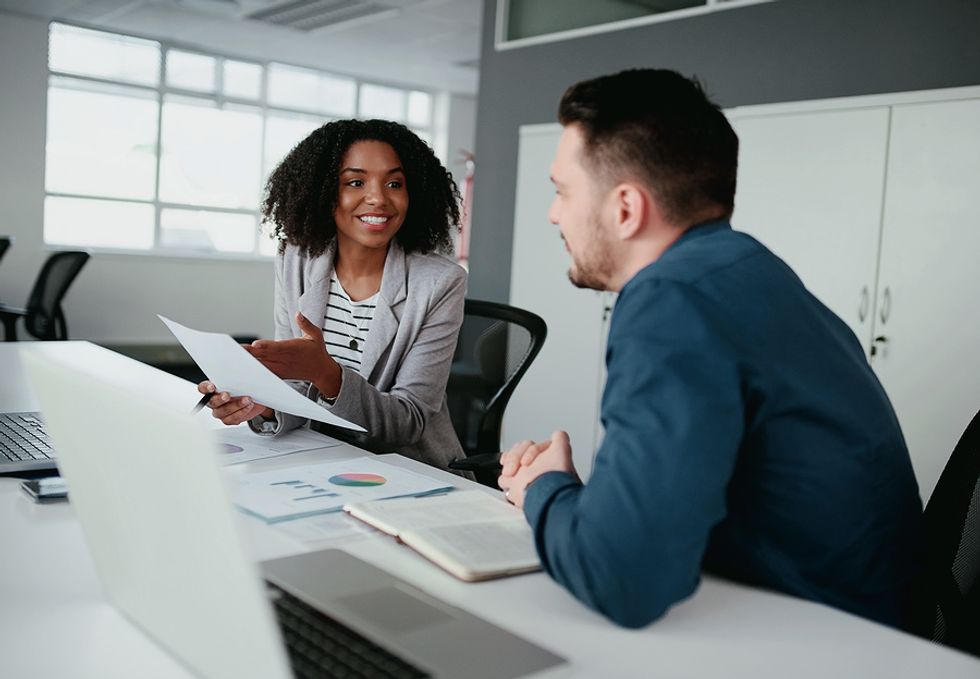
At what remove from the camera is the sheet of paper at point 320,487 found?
1364 millimetres

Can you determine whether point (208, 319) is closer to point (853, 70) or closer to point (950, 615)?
point (853, 70)

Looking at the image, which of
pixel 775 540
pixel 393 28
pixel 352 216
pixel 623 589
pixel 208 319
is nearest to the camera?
pixel 623 589

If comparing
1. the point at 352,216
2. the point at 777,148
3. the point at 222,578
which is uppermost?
the point at 777,148

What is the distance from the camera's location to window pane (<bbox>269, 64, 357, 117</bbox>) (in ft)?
29.6

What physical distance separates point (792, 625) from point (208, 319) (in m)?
8.26

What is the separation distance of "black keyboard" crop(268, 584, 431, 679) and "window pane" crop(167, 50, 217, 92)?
8.24 meters

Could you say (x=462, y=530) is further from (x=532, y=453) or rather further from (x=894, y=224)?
(x=894, y=224)

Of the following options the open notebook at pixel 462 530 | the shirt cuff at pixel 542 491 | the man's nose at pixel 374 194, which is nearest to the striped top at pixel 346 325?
the man's nose at pixel 374 194

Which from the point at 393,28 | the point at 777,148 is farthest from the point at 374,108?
the point at 777,148

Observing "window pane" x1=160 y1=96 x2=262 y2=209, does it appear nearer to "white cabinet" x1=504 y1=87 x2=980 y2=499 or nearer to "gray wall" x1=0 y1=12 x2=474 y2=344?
"gray wall" x1=0 y1=12 x2=474 y2=344

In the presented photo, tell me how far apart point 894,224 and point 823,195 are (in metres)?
0.30

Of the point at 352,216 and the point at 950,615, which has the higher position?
the point at 352,216

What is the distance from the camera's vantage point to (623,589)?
0.98 metres

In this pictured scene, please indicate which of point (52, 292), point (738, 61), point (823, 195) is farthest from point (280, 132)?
point (823, 195)
